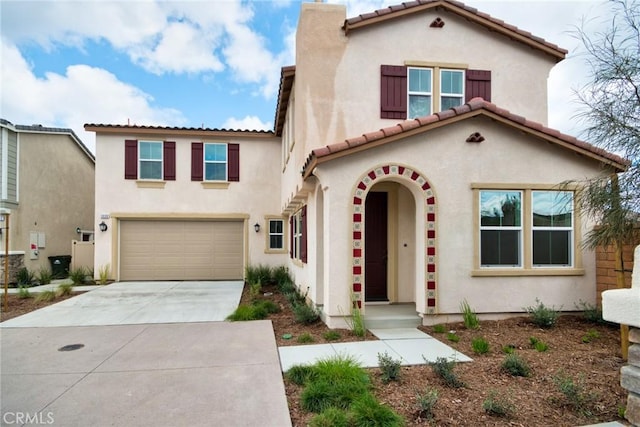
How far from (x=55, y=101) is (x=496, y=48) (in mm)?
18580

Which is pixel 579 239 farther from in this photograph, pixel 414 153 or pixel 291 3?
pixel 291 3

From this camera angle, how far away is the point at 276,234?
16.1 m

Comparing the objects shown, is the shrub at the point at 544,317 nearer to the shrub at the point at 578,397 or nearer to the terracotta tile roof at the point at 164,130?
the shrub at the point at 578,397

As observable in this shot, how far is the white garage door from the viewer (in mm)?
15500

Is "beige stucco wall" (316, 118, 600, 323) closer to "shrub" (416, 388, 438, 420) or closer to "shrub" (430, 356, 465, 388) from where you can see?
"shrub" (430, 356, 465, 388)

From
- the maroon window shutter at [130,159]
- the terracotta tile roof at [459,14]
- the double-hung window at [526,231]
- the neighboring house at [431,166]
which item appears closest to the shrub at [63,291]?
the maroon window shutter at [130,159]

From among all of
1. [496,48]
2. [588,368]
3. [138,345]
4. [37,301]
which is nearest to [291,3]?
[496,48]

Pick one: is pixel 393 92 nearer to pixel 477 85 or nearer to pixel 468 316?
pixel 477 85

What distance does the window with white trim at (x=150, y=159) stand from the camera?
15.4 meters

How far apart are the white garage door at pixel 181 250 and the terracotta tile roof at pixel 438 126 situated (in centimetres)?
887

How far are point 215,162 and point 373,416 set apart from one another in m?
13.6

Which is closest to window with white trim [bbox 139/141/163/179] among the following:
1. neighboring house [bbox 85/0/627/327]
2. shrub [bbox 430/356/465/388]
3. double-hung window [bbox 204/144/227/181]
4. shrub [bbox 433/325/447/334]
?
double-hung window [bbox 204/144/227/181]

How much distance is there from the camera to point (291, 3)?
397 inches

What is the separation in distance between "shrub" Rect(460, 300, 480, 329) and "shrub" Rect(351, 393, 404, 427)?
4.24 m
